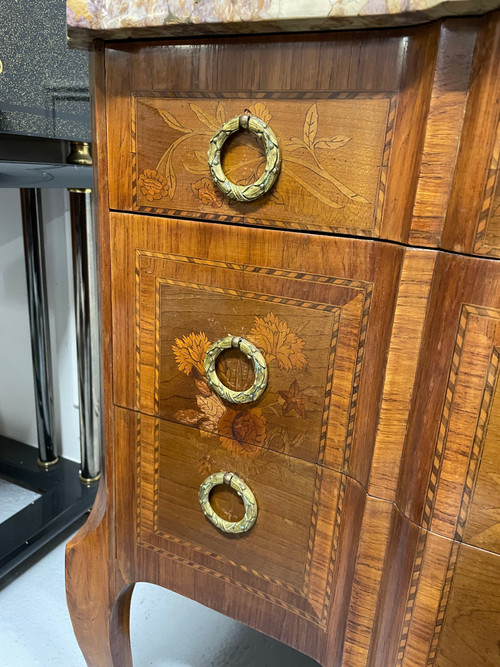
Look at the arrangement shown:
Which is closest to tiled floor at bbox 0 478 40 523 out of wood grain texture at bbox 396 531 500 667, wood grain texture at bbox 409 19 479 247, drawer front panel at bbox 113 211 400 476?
drawer front panel at bbox 113 211 400 476

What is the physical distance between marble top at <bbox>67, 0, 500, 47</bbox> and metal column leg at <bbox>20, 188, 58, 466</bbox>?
687mm

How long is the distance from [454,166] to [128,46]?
33cm

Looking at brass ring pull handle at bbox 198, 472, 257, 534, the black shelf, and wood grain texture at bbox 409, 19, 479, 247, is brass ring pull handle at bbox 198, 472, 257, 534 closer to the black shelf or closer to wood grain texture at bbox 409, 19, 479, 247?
wood grain texture at bbox 409, 19, 479, 247

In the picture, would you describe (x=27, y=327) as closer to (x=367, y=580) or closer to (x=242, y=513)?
(x=242, y=513)

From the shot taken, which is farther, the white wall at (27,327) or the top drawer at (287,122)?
the white wall at (27,327)

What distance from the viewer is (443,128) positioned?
0.39 meters

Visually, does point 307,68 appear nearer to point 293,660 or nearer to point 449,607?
point 449,607

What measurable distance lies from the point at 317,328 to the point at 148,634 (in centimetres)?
79

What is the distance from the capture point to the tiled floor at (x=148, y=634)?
3.00 ft

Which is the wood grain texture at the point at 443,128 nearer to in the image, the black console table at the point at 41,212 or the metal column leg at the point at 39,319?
the black console table at the point at 41,212

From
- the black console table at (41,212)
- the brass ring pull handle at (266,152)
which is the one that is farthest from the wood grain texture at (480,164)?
the black console table at (41,212)

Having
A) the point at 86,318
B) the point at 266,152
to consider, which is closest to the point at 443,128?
the point at 266,152

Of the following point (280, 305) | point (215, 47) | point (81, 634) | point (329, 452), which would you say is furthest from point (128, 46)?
point (81, 634)

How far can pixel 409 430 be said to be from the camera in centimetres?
46
